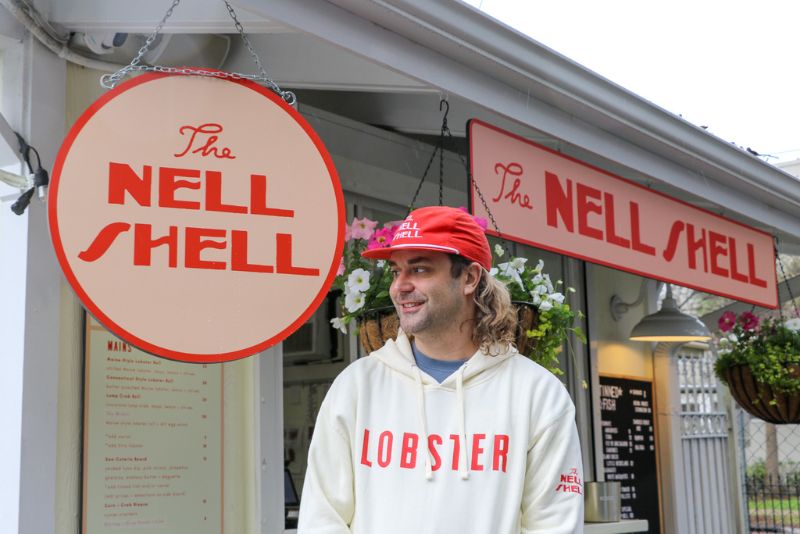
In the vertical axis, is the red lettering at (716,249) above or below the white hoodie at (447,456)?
above

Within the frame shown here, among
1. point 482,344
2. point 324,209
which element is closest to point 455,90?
point 324,209

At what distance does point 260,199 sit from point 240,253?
0.16m

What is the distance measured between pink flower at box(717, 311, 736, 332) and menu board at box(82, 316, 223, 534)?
348 cm

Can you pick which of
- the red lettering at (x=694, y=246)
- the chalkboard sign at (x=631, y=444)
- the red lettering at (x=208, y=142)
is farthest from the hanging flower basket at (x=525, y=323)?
the chalkboard sign at (x=631, y=444)

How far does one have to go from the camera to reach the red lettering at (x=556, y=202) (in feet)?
12.5

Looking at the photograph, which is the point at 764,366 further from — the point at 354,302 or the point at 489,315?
the point at 489,315

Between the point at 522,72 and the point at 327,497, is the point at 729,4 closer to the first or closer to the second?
the point at 522,72

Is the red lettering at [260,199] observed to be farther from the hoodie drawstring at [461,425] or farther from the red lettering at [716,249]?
the red lettering at [716,249]

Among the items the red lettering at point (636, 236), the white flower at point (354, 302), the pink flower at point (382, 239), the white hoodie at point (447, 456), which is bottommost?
the white hoodie at point (447, 456)

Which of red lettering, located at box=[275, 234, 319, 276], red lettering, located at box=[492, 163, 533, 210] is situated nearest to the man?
red lettering, located at box=[275, 234, 319, 276]

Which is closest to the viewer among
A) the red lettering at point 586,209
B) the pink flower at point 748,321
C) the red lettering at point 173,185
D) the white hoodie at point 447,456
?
the white hoodie at point 447,456

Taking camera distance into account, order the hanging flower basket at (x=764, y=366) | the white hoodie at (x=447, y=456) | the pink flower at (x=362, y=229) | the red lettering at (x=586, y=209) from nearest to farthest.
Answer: the white hoodie at (x=447, y=456) → the pink flower at (x=362, y=229) → the red lettering at (x=586, y=209) → the hanging flower basket at (x=764, y=366)

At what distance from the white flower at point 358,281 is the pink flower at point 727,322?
10.6ft

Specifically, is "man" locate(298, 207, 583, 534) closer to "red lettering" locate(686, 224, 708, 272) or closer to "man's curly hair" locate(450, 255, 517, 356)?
"man's curly hair" locate(450, 255, 517, 356)
